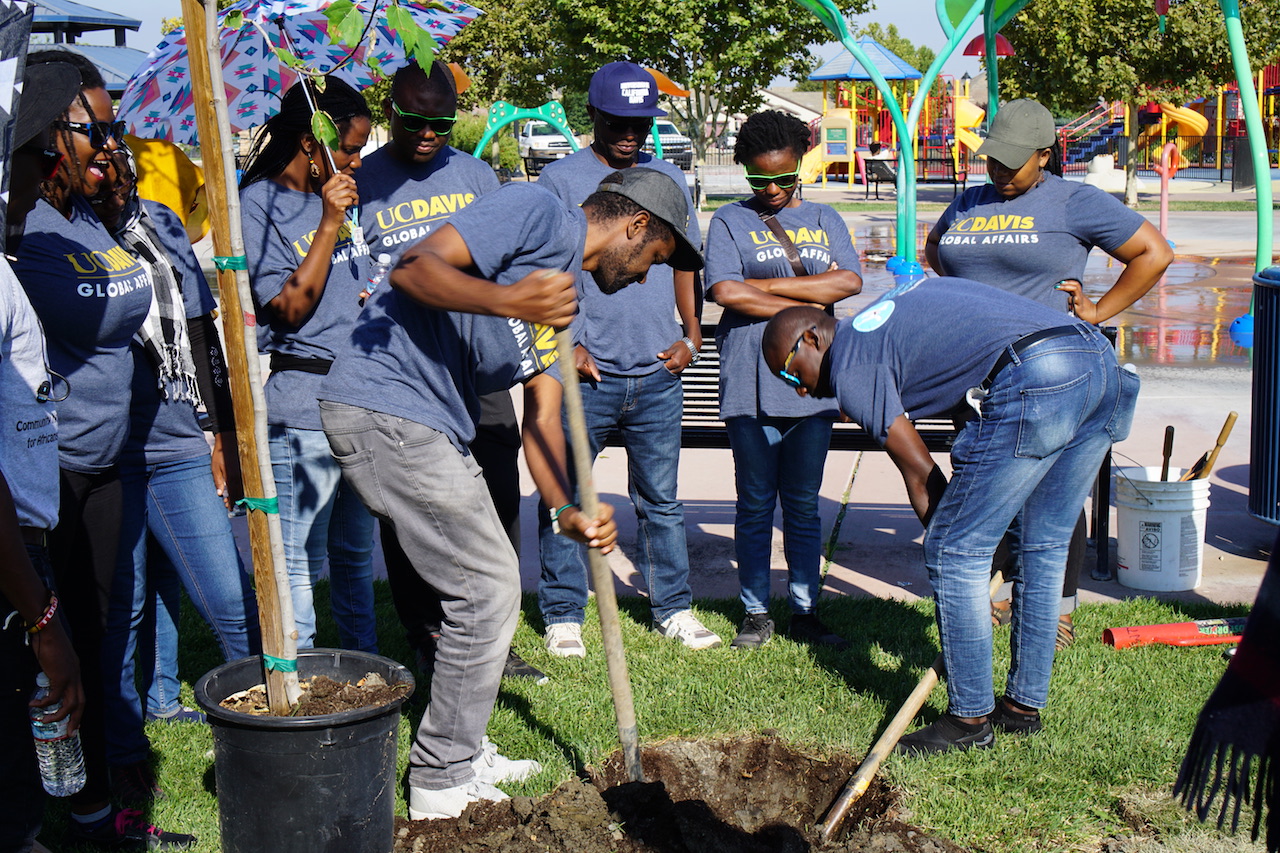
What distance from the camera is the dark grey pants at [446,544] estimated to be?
3154mm

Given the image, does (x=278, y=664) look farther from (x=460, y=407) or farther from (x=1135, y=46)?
(x=1135, y=46)

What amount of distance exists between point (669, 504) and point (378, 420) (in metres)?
1.91

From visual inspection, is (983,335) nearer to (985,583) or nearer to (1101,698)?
(985,583)

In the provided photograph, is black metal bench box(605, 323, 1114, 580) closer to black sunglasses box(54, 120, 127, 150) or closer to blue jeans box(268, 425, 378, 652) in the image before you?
blue jeans box(268, 425, 378, 652)

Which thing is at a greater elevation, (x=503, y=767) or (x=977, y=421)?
(x=977, y=421)

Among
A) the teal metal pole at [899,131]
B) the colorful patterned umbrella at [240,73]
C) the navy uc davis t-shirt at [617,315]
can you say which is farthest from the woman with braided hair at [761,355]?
the teal metal pole at [899,131]

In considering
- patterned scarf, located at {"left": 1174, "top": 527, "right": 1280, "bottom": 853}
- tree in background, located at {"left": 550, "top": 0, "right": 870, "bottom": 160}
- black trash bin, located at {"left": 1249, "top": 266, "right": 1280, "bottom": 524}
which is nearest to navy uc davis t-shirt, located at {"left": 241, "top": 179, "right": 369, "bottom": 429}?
patterned scarf, located at {"left": 1174, "top": 527, "right": 1280, "bottom": 853}

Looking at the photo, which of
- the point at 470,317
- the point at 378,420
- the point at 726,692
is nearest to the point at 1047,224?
the point at 726,692

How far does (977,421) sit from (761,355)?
117 centimetres

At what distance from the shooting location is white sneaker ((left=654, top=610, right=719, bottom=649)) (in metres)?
4.72

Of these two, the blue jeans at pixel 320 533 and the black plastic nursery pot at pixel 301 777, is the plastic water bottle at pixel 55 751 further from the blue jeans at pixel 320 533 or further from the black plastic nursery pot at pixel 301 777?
the blue jeans at pixel 320 533

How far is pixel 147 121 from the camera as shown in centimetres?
466

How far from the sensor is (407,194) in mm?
4156

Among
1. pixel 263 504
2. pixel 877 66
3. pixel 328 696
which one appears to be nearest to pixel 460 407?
pixel 263 504
